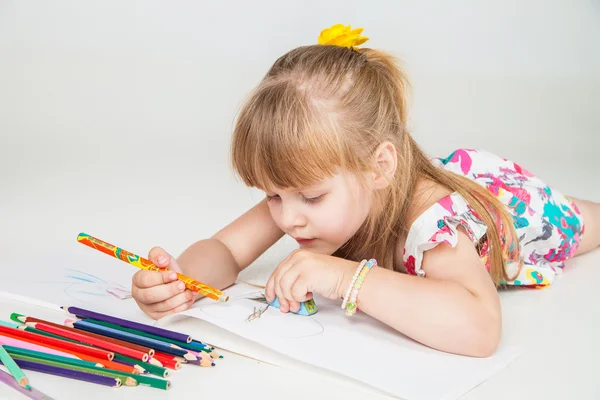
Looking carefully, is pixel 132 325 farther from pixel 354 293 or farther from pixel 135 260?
pixel 354 293

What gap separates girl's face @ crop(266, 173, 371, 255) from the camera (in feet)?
5.16

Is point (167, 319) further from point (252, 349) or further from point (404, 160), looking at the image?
point (404, 160)

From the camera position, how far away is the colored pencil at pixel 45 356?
4.26 feet

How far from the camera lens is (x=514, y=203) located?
196cm

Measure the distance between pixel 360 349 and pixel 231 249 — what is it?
531 mm

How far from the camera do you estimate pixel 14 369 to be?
4.19 ft

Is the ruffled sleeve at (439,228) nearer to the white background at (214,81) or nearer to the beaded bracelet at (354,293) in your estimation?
the beaded bracelet at (354,293)

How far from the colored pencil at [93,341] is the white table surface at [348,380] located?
60mm

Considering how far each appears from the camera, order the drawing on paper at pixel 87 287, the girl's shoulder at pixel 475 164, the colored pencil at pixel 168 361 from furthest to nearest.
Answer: the girl's shoulder at pixel 475 164, the drawing on paper at pixel 87 287, the colored pencil at pixel 168 361

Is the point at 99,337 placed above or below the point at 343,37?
below

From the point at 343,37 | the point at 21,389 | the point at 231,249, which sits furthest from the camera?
the point at 231,249

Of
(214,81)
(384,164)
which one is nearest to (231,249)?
(384,164)

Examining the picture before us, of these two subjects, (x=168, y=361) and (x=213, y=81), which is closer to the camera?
(x=168, y=361)

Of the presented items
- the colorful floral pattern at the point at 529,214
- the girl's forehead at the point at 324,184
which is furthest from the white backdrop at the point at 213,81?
the girl's forehead at the point at 324,184
